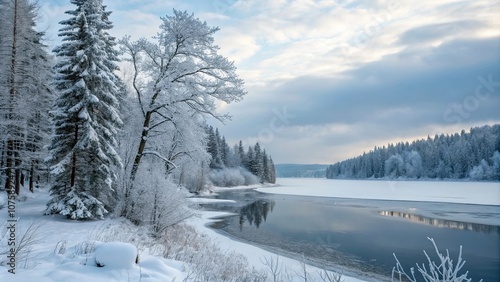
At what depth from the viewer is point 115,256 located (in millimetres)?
5480

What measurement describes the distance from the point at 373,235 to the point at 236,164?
73888mm

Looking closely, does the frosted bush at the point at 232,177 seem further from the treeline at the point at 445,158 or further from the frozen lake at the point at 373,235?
the treeline at the point at 445,158

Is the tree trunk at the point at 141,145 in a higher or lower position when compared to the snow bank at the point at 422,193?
higher

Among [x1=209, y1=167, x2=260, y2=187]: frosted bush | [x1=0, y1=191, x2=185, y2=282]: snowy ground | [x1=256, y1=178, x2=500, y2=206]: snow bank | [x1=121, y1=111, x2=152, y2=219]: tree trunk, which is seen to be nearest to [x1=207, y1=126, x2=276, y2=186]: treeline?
[x1=209, y1=167, x2=260, y2=187]: frosted bush

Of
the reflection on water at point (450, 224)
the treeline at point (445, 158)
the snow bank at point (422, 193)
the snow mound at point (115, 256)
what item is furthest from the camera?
the treeline at point (445, 158)

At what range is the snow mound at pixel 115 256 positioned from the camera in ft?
17.9

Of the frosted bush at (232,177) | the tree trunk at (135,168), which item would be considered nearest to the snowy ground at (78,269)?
the tree trunk at (135,168)

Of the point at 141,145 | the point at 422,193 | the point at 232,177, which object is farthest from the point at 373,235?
the point at 232,177

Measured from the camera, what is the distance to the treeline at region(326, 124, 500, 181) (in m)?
86.6

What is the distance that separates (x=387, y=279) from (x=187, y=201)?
9.04 m

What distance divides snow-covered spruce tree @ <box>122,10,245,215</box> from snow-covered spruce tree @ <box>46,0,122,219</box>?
140 centimetres

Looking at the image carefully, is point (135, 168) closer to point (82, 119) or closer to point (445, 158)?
point (82, 119)

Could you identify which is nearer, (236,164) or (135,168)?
(135,168)

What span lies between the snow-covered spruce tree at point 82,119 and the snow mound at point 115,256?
30.1 feet
